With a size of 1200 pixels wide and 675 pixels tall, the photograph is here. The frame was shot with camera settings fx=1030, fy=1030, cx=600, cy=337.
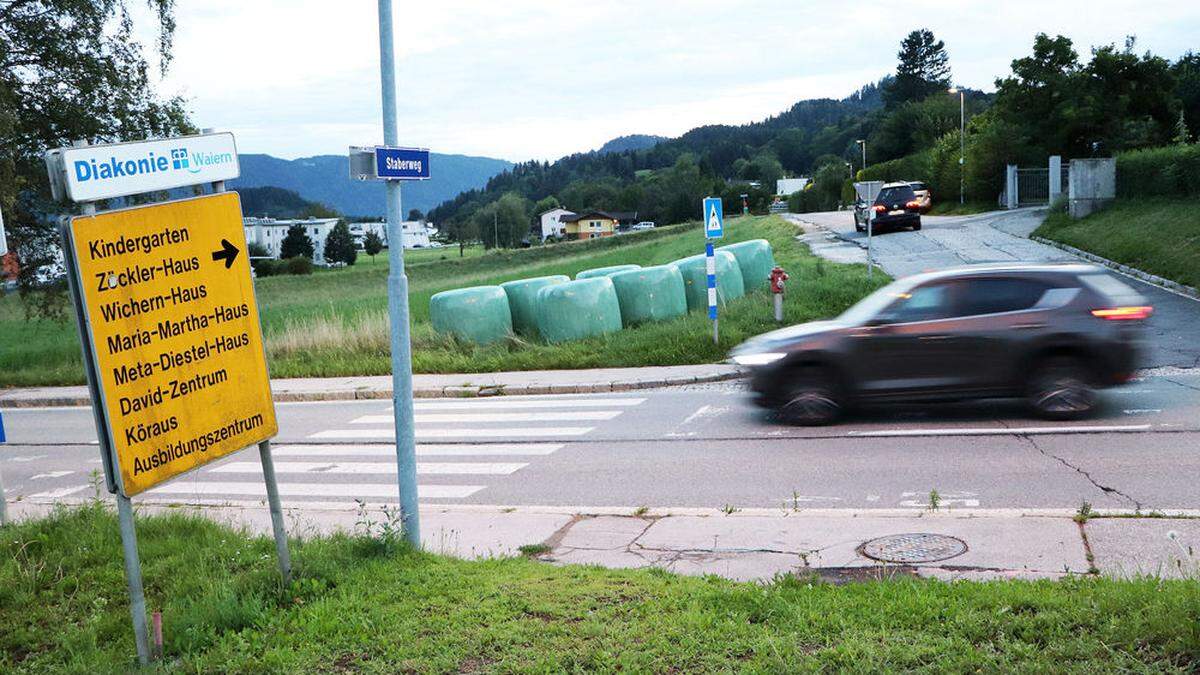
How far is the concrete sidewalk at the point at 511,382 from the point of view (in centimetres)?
1634

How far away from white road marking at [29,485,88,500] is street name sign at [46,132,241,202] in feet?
22.6

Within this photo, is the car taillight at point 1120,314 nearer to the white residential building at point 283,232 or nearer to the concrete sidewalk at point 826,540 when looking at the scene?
the concrete sidewalk at point 826,540

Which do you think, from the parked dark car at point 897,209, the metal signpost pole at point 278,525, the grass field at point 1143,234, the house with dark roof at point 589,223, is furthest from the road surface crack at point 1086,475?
the house with dark roof at point 589,223

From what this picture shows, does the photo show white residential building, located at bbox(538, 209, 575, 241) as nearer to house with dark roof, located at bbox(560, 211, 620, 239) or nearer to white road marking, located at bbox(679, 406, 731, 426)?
house with dark roof, located at bbox(560, 211, 620, 239)

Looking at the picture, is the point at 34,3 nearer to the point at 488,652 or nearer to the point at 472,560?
the point at 472,560

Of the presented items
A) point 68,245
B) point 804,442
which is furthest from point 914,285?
point 68,245

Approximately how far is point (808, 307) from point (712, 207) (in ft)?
10.7

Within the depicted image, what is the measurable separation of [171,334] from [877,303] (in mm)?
8049

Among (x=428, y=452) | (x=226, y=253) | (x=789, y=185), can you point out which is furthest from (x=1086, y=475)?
(x=789, y=185)

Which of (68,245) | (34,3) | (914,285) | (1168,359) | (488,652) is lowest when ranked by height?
(1168,359)

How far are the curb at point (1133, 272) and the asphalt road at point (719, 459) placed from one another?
792 cm

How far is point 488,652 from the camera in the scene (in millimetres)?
5223

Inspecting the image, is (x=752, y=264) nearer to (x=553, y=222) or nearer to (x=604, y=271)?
(x=604, y=271)

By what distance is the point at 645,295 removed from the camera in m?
21.0
